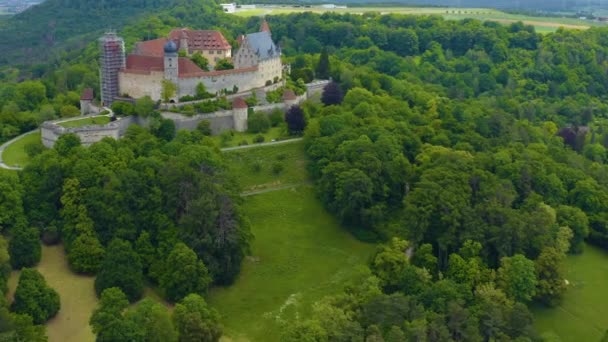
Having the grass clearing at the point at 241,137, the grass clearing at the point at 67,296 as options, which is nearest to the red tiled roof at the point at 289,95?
the grass clearing at the point at 241,137

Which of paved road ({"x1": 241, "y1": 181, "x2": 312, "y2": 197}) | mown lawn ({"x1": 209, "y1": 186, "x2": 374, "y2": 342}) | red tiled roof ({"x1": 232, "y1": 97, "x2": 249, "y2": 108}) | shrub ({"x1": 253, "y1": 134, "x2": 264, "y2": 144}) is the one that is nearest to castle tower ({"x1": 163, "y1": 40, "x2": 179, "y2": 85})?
red tiled roof ({"x1": 232, "y1": 97, "x2": 249, "y2": 108})

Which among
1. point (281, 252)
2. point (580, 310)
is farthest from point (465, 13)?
point (580, 310)

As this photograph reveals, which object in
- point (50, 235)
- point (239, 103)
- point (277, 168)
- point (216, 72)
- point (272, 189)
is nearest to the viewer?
point (50, 235)

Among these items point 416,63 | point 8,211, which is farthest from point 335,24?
point 8,211

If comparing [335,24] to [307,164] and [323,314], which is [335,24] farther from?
[323,314]

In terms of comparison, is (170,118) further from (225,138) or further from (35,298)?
(35,298)

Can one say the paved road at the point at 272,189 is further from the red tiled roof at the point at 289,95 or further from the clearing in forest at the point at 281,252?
the red tiled roof at the point at 289,95
